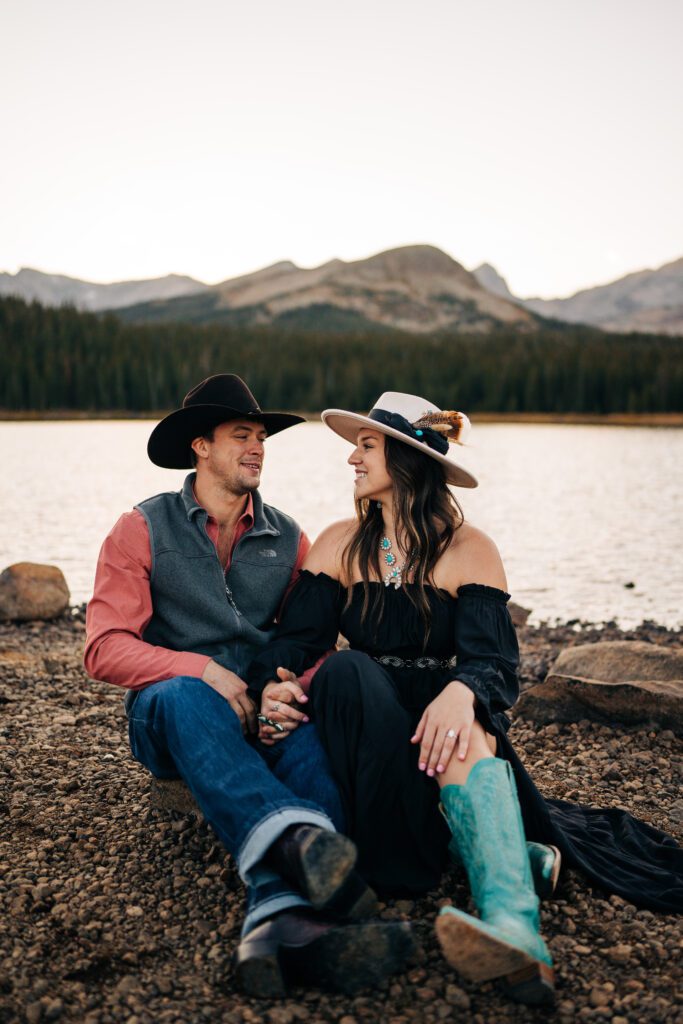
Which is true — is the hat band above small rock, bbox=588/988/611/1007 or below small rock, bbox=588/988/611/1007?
above

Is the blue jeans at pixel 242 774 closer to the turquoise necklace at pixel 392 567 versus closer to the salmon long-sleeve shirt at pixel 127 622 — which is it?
the salmon long-sleeve shirt at pixel 127 622

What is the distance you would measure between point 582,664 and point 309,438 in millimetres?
53247

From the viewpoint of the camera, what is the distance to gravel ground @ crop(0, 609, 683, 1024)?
303cm

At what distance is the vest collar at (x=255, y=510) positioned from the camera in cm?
446

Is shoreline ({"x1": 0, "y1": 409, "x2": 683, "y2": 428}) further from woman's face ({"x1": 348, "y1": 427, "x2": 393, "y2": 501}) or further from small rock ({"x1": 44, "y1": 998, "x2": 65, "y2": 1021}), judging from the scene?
small rock ({"x1": 44, "y1": 998, "x2": 65, "y2": 1021})

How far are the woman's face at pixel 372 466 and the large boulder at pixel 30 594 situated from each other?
6.74 metres

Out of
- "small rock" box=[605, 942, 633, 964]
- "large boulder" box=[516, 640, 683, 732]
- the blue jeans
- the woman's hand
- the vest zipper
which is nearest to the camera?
the blue jeans

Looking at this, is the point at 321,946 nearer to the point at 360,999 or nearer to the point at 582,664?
the point at 360,999

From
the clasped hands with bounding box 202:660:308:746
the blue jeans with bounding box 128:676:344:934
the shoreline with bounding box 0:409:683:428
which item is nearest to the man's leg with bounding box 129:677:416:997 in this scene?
the blue jeans with bounding box 128:676:344:934

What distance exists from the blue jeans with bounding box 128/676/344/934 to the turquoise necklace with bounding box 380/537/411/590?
2.56 feet

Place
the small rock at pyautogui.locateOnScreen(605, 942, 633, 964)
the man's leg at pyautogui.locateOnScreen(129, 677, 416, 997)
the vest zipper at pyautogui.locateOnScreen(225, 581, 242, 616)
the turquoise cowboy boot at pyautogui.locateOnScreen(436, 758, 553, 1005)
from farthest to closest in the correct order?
the vest zipper at pyautogui.locateOnScreen(225, 581, 242, 616)
the small rock at pyautogui.locateOnScreen(605, 942, 633, 964)
the man's leg at pyautogui.locateOnScreen(129, 677, 416, 997)
the turquoise cowboy boot at pyautogui.locateOnScreen(436, 758, 553, 1005)

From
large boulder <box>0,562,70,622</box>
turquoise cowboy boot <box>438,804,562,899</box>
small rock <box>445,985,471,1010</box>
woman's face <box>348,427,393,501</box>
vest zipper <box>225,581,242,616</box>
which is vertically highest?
woman's face <box>348,427,393,501</box>

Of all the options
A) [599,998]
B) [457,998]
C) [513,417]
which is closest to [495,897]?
[457,998]

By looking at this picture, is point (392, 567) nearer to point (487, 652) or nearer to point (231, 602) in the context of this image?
point (487, 652)
